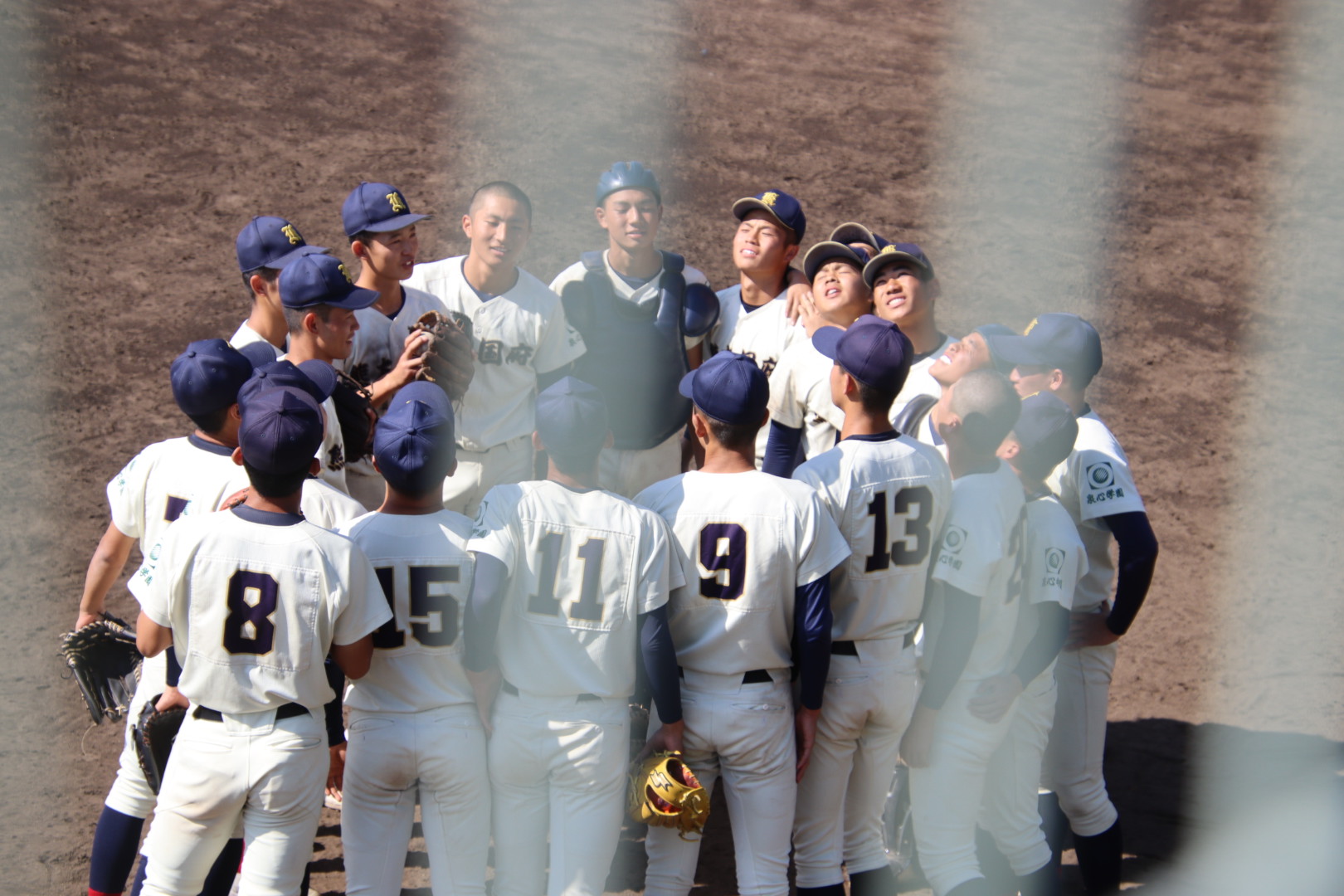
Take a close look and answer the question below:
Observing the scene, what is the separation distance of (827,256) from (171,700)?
2.20 m

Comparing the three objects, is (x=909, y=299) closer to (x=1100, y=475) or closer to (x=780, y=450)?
(x=780, y=450)

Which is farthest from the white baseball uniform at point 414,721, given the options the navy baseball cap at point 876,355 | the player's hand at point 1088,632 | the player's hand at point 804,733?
the player's hand at point 1088,632

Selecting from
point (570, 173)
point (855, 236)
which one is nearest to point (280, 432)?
point (855, 236)

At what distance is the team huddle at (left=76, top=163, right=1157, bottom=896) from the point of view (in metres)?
2.08

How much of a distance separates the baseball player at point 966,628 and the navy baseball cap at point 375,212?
166cm

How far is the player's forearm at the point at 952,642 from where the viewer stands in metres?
2.47

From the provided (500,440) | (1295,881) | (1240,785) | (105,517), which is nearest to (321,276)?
(500,440)

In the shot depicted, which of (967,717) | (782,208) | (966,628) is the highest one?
(782,208)

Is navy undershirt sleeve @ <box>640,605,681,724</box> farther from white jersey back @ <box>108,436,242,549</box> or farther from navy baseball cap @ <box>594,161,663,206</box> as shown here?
navy baseball cap @ <box>594,161,663,206</box>

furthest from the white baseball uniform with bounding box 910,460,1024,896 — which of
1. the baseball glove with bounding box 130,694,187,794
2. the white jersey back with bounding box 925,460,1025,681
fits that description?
the baseball glove with bounding box 130,694,187,794

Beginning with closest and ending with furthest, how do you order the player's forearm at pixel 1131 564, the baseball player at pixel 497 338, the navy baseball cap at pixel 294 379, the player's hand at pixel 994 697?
the navy baseball cap at pixel 294 379, the player's hand at pixel 994 697, the player's forearm at pixel 1131 564, the baseball player at pixel 497 338

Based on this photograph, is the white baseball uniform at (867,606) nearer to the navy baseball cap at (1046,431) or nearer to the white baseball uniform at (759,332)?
the navy baseball cap at (1046,431)

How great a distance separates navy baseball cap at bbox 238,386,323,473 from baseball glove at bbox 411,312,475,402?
914 mm

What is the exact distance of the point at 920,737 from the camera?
8.44 feet
